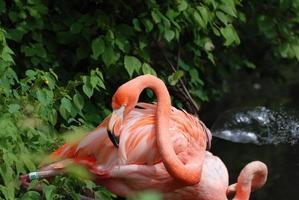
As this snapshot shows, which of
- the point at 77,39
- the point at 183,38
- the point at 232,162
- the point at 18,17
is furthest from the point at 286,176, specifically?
the point at 18,17

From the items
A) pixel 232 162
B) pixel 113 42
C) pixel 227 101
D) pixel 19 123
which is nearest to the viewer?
pixel 19 123

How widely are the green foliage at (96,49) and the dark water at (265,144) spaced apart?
0.49 m

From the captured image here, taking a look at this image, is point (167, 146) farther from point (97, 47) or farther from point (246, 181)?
point (97, 47)

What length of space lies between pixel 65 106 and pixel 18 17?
1.09 meters

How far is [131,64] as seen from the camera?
4.68 meters

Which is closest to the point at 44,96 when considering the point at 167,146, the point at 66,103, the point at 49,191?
the point at 66,103

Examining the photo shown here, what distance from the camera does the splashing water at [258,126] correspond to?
19.0 ft

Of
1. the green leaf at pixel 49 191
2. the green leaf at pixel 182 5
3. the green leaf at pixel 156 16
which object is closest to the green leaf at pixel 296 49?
the green leaf at pixel 182 5

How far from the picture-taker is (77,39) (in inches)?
198

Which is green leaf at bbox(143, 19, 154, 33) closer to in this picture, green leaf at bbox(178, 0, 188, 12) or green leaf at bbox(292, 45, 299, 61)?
green leaf at bbox(178, 0, 188, 12)

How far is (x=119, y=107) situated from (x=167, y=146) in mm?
273

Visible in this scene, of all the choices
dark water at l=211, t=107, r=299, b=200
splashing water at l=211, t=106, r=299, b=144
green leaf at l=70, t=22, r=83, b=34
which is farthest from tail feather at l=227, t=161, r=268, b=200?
splashing water at l=211, t=106, r=299, b=144

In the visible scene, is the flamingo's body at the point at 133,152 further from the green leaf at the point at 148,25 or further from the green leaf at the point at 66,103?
the green leaf at the point at 148,25

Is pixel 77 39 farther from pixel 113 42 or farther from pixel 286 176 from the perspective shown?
pixel 286 176
